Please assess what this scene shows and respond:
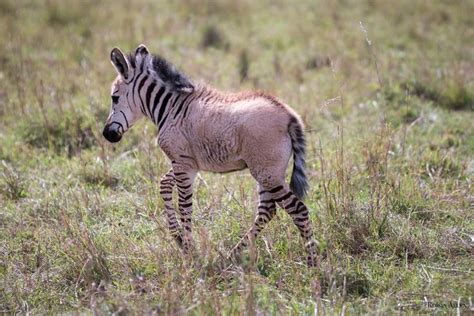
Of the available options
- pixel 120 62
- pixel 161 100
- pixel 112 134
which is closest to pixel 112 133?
pixel 112 134

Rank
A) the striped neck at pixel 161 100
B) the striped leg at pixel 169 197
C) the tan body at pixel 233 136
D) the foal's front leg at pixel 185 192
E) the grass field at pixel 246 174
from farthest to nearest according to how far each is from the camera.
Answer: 1. the striped leg at pixel 169 197
2. the striped neck at pixel 161 100
3. the foal's front leg at pixel 185 192
4. the tan body at pixel 233 136
5. the grass field at pixel 246 174

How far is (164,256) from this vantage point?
5.77 metres

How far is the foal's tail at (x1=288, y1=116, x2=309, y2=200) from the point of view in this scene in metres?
5.97

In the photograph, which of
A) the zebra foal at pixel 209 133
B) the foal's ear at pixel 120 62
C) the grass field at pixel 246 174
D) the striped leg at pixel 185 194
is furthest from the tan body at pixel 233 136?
the foal's ear at pixel 120 62

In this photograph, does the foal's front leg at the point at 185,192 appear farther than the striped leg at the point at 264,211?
Yes

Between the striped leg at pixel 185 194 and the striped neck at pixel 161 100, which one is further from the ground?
the striped neck at pixel 161 100

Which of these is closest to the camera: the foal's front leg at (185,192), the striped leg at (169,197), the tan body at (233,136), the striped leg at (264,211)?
the tan body at (233,136)

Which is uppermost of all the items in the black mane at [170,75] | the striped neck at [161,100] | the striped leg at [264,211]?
the black mane at [170,75]

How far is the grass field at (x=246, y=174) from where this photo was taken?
550 centimetres

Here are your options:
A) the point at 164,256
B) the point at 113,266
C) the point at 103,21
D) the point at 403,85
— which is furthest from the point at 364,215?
the point at 103,21

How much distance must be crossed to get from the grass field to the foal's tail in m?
0.41

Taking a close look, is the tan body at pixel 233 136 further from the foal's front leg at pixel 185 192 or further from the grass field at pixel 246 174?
the grass field at pixel 246 174

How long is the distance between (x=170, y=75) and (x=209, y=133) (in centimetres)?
83

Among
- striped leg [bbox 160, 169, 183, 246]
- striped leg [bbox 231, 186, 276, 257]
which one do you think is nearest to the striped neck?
striped leg [bbox 160, 169, 183, 246]
